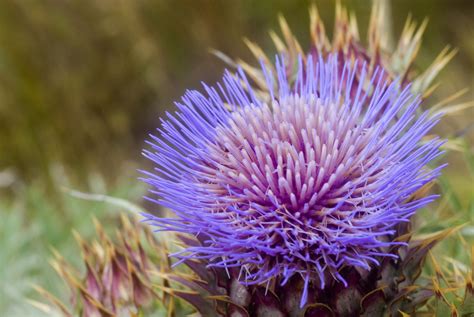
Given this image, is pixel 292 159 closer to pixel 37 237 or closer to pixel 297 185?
pixel 297 185

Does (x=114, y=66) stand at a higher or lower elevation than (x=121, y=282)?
higher

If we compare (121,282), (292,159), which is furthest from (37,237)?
(292,159)

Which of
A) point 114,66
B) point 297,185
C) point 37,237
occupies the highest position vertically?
point 114,66

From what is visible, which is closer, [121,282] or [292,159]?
[292,159]

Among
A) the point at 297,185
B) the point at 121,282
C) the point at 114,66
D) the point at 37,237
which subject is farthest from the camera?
the point at 114,66

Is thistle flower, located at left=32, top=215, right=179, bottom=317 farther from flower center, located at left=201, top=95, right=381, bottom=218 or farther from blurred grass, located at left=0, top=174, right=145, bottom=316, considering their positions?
blurred grass, located at left=0, top=174, right=145, bottom=316

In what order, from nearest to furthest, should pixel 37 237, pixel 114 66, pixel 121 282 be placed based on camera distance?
pixel 121 282
pixel 37 237
pixel 114 66

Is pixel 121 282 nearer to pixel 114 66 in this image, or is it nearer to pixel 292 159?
pixel 292 159
